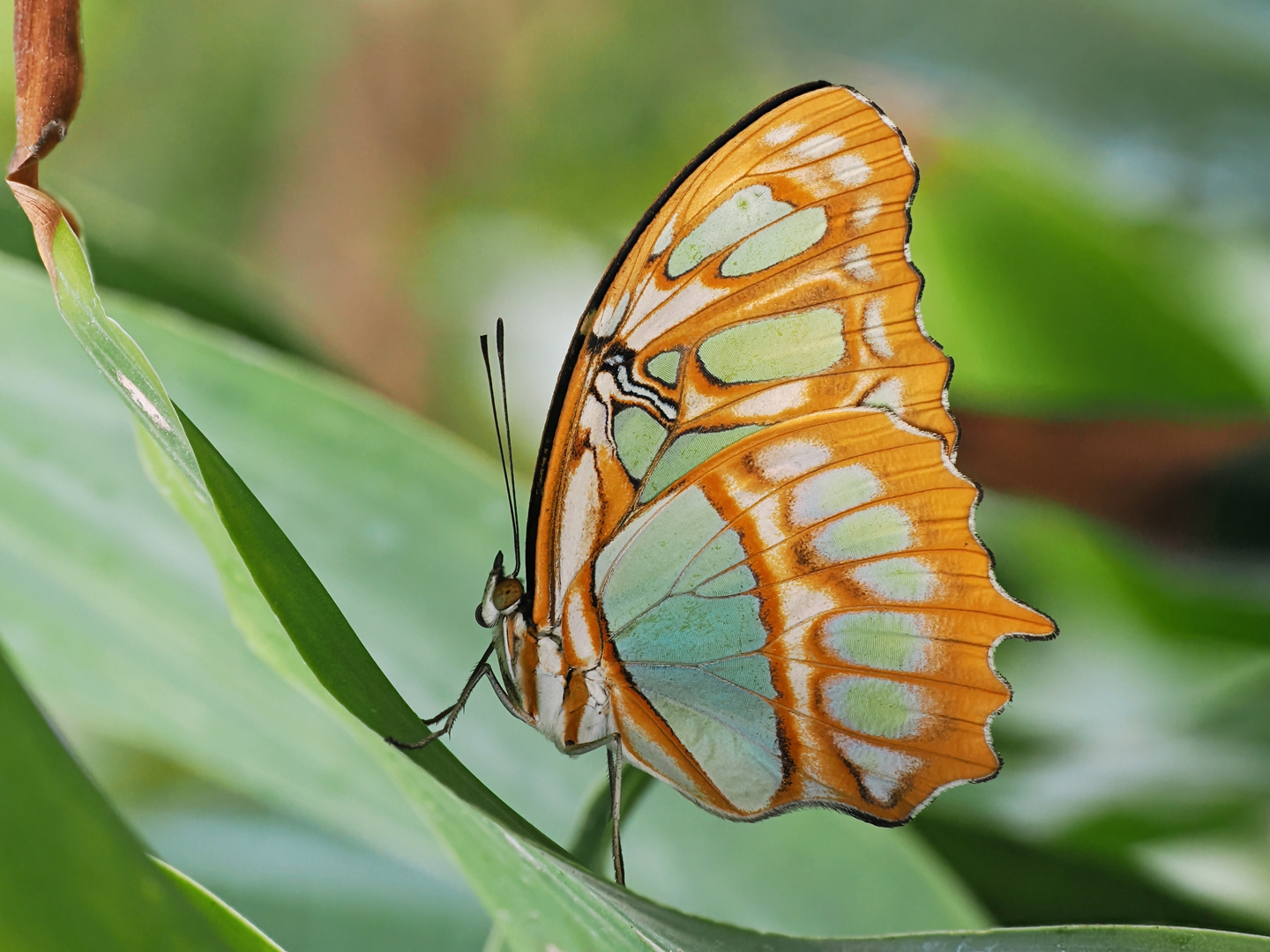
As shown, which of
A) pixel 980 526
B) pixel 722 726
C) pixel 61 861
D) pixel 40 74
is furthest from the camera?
pixel 980 526

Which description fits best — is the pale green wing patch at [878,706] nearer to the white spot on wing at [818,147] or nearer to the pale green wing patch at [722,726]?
the pale green wing patch at [722,726]

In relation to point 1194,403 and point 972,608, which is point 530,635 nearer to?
point 972,608

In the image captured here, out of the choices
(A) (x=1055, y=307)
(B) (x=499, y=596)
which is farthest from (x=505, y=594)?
(A) (x=1055, y=307)

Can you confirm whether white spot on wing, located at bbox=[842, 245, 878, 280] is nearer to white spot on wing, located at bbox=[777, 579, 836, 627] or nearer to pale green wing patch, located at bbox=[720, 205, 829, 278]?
pale green wing patch, located at bbox=[720, 205, 829, 278]

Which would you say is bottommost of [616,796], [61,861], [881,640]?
[61,861]

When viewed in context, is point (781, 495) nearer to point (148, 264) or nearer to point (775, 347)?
point (775, 347)

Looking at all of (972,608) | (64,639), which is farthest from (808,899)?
(64,639)
